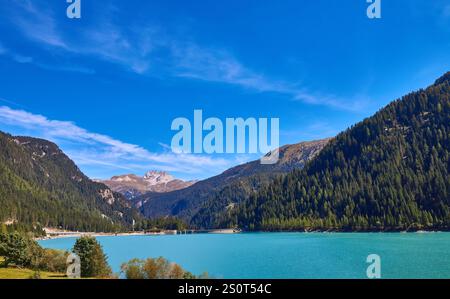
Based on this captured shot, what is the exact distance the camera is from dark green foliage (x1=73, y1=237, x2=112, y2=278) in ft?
220

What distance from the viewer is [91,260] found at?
6825cm

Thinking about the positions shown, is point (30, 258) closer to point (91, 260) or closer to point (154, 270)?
point (91, 260)

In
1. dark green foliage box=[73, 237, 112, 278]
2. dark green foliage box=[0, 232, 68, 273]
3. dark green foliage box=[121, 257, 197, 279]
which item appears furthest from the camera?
dark green foliage box=[0, 232, 68, 273]

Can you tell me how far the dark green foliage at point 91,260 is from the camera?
220 feet

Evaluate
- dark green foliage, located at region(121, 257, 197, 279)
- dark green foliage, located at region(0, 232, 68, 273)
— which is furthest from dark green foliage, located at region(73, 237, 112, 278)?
dark green foliage, located at region(121, 257, 197, 279)

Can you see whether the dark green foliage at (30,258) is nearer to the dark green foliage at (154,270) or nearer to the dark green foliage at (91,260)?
the dark green foliage at (91,260)

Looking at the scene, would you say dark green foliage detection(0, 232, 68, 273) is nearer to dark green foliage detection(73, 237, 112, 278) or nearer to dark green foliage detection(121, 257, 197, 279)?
dark green foliage detection(73, 237, 112, 278)

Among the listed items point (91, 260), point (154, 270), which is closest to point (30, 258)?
point (91, 260)

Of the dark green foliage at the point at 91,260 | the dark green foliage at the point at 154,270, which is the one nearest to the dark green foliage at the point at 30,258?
the dark green foliage at the point at 91,260

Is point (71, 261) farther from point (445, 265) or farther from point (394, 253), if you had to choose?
point (394, 253)
